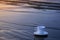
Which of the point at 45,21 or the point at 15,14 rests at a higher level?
the point at 15,14

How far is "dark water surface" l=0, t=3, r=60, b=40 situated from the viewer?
7.96 metres

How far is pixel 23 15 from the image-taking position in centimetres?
1055

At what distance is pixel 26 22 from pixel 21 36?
1998 mm

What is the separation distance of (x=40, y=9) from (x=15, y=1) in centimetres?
315

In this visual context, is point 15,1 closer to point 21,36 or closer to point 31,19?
point 31,19

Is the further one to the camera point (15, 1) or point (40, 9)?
point (15, 1)

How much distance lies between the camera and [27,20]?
955 centimetres

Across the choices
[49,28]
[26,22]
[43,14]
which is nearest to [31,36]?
[49,28]

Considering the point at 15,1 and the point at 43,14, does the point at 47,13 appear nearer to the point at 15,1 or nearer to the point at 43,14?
the point at 43,14

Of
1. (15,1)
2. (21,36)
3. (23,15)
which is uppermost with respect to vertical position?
(15,1)

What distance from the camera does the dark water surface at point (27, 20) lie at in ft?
26.1

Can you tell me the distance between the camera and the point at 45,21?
9.30 meters

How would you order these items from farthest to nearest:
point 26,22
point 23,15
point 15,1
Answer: point 15,1 < point 23,15 < point 26,22

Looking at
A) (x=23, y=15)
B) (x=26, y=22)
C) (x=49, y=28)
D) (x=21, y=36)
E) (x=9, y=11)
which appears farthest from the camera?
(x=9, y=11)
